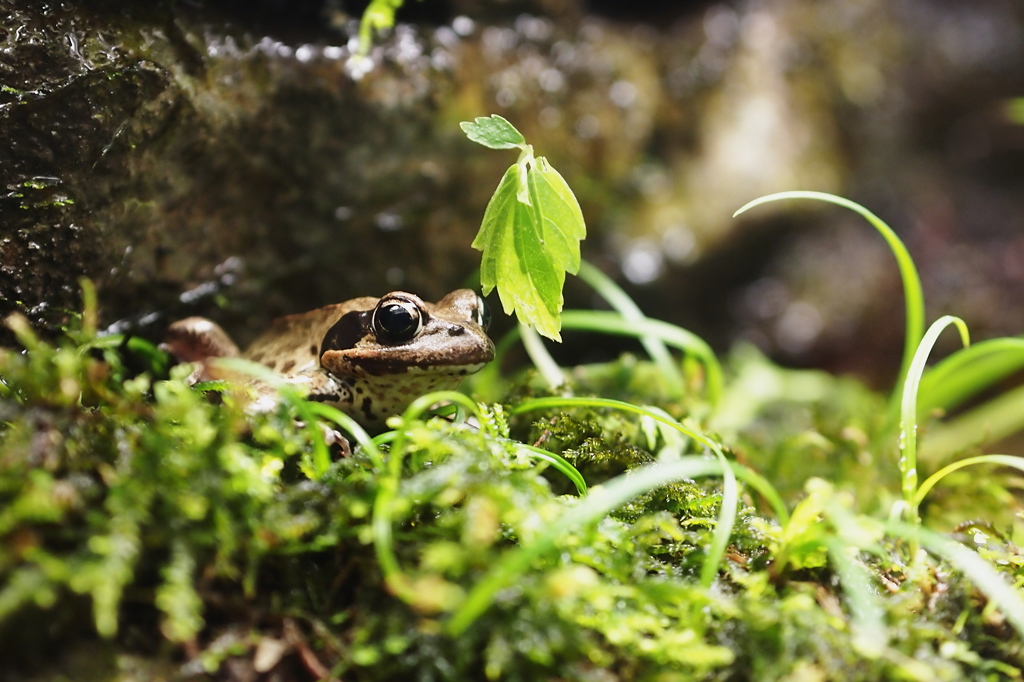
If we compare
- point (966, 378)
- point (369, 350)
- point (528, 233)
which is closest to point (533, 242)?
point (528, 233)

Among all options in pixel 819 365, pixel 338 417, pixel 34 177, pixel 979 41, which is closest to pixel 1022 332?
pixel 819 365

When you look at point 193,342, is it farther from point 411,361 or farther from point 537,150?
point 537,150

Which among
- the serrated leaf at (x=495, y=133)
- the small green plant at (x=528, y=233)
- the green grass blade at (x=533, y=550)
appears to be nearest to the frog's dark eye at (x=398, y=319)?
the small green plant at (x=528, y=233)

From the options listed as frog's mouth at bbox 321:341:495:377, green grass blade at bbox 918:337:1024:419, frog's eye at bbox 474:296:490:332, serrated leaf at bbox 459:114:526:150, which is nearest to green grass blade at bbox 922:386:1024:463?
green grass blade at bbox 918:337:1024:419

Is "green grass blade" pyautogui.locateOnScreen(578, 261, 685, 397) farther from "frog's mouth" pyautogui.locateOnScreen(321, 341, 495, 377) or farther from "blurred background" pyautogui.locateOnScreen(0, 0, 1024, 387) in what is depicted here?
"frog's mouth" pyautogui.locateOnScreen(321, 341, 495, 377)

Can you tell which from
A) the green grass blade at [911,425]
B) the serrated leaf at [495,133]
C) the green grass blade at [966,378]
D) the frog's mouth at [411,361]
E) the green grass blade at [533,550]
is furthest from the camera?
the green grass blade at [966,378]

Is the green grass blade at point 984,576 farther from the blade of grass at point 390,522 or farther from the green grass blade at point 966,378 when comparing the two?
the green grass blade at point 966,378
